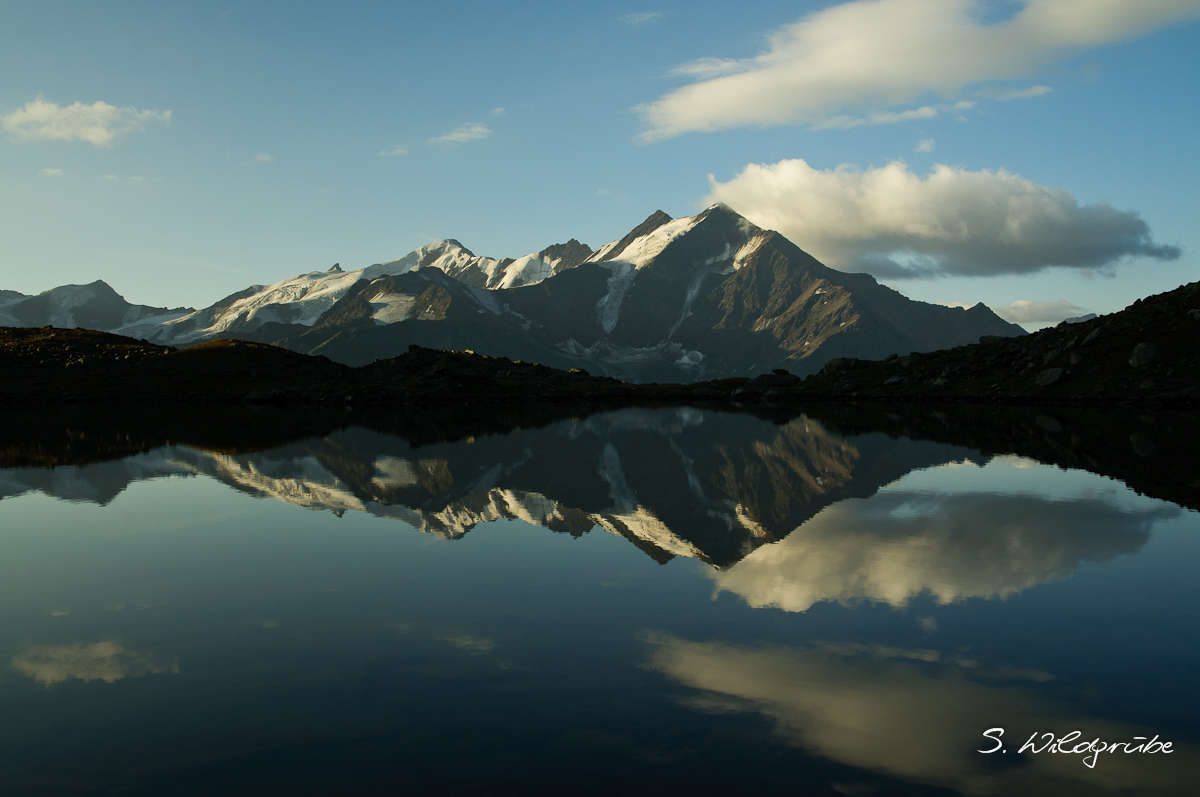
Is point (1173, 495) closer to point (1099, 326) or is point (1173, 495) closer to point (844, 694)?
point (844, 694)

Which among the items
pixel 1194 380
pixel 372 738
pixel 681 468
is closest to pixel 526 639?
pixel 372 738

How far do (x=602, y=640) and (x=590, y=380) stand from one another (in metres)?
164

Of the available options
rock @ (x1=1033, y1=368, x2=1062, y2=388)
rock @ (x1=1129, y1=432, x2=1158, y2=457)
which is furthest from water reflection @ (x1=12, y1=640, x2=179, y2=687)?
rock @ (x1=1033, y1=368, x2=1062, y2=388)

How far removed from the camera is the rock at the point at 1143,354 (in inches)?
3775

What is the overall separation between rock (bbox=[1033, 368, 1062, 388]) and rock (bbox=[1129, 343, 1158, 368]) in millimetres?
8469

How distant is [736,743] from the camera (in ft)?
28.6

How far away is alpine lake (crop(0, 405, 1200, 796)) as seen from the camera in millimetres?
8327

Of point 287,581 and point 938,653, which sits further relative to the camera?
point 287,581

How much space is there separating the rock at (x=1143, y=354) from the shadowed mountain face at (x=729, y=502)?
71.3m

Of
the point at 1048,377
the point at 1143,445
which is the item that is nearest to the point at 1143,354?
the point at 1048,377

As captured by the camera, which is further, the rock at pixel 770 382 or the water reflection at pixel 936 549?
the rock at pixel 770 382

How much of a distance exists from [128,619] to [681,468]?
2580cm

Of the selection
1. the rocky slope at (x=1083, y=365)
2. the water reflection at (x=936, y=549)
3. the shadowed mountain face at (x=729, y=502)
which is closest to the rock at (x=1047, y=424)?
the shadowed mountain face at (x=729, y=502)
